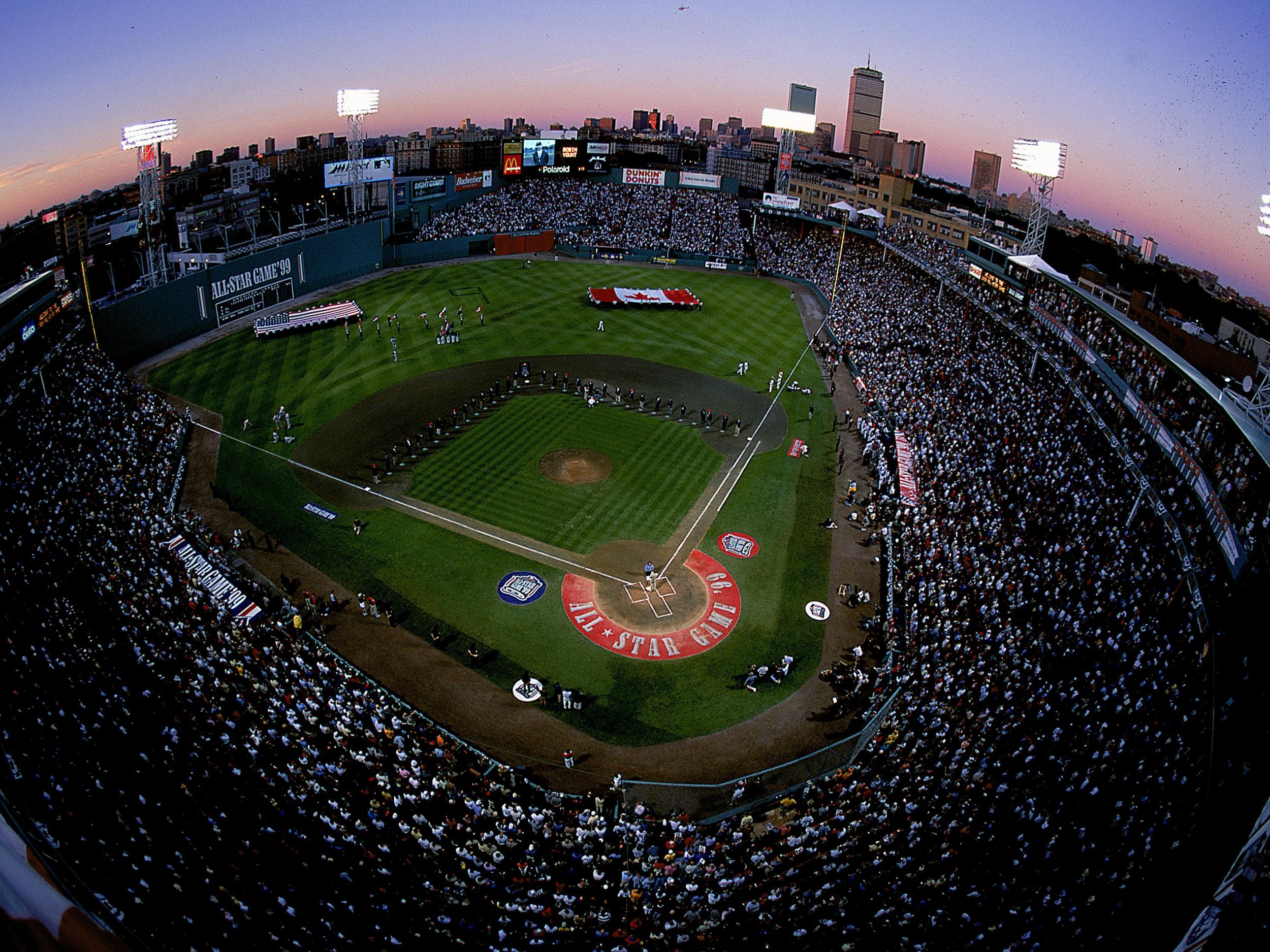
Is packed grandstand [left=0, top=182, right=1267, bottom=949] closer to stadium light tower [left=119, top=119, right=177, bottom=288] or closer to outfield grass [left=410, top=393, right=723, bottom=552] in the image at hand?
outfield grass [left=410, top=393, right=723, bottom=552]

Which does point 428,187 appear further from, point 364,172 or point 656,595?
point 656,595

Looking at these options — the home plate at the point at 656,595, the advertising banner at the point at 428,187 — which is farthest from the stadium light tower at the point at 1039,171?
the advertising banner at the point at 428,187

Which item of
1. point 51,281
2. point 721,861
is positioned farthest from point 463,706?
point 51,281

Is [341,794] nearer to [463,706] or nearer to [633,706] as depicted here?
[463,706]

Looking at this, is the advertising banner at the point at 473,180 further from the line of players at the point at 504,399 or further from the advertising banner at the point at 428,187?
A: the line of players at the point at 504,399

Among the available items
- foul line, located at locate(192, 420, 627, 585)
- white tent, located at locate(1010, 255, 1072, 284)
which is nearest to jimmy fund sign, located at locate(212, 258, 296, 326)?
foul line, located at locate(192, 420, 627, 585)

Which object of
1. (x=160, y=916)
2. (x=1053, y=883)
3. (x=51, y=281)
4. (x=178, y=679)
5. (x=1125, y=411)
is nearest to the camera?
(x=160, y=916)
